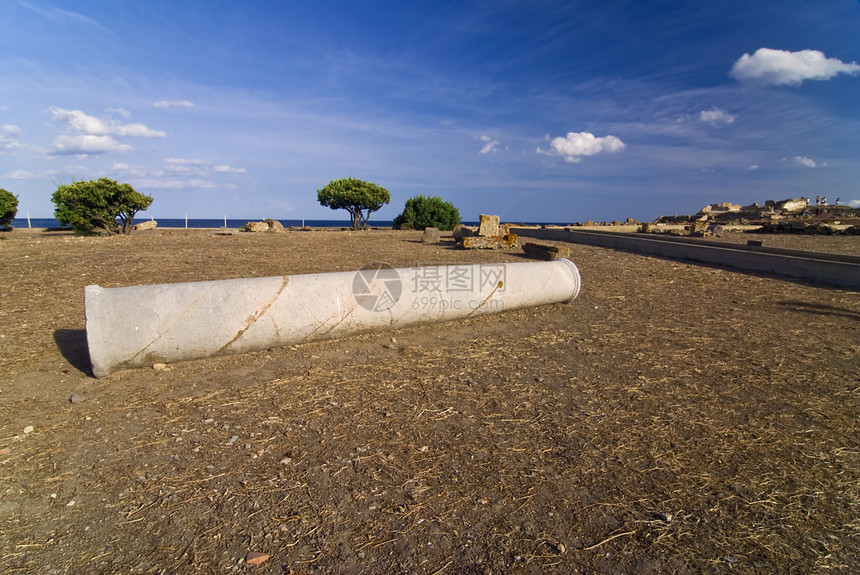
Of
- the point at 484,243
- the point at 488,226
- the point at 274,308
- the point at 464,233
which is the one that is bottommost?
the point at 274,308

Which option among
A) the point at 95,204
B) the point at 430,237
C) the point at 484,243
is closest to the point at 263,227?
the point at 95,204

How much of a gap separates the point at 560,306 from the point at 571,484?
4.07 metres

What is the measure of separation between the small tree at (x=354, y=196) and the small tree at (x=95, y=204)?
1082cm

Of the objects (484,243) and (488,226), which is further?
(488,226)

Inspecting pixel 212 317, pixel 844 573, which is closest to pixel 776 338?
pixel 844 573

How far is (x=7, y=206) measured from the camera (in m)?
23.2

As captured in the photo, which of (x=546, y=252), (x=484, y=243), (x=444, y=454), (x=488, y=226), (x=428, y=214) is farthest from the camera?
(x=428, y=214)

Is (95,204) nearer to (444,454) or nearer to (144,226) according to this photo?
(144,226)

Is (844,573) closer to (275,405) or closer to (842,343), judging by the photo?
(275,405)

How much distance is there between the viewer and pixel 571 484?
7.70 ft

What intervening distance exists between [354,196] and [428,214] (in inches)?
214
